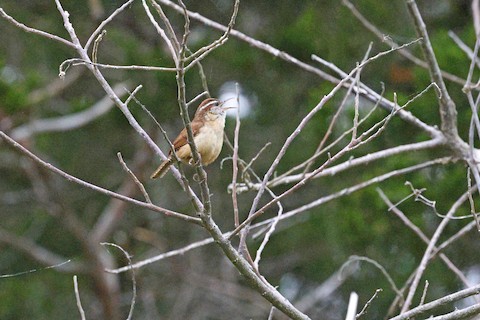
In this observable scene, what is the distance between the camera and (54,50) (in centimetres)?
930

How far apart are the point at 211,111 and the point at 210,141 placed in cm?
30

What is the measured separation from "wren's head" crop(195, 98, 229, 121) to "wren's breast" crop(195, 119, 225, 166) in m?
0.09

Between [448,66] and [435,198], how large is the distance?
901 mm

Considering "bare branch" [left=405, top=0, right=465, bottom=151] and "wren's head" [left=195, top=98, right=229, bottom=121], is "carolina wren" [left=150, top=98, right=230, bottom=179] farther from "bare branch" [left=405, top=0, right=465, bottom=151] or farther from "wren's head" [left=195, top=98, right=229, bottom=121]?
"bare branch" [left=405, top=0, right=465, bottom=151]

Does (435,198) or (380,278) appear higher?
(435,198)

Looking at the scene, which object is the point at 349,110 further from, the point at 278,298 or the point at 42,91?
the point at 278,298

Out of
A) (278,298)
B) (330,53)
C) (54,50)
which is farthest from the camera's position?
(54,50)

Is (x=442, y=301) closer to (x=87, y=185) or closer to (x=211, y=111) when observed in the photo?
(x=87, y=185)

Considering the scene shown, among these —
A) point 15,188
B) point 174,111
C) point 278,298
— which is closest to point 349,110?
point 174,111

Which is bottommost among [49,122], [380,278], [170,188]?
[380,278]

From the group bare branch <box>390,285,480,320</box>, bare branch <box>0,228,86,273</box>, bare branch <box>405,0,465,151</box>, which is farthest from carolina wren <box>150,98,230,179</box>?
bare branch <box>0,228,86,273</box>

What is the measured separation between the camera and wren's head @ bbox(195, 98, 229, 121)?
15.1 feet

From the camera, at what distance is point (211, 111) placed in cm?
468

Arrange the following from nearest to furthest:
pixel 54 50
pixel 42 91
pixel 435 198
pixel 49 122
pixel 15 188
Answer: pixel 435 198, pixel 42 91, pixel 49 122, pixel 54 50, pixel 15 188
